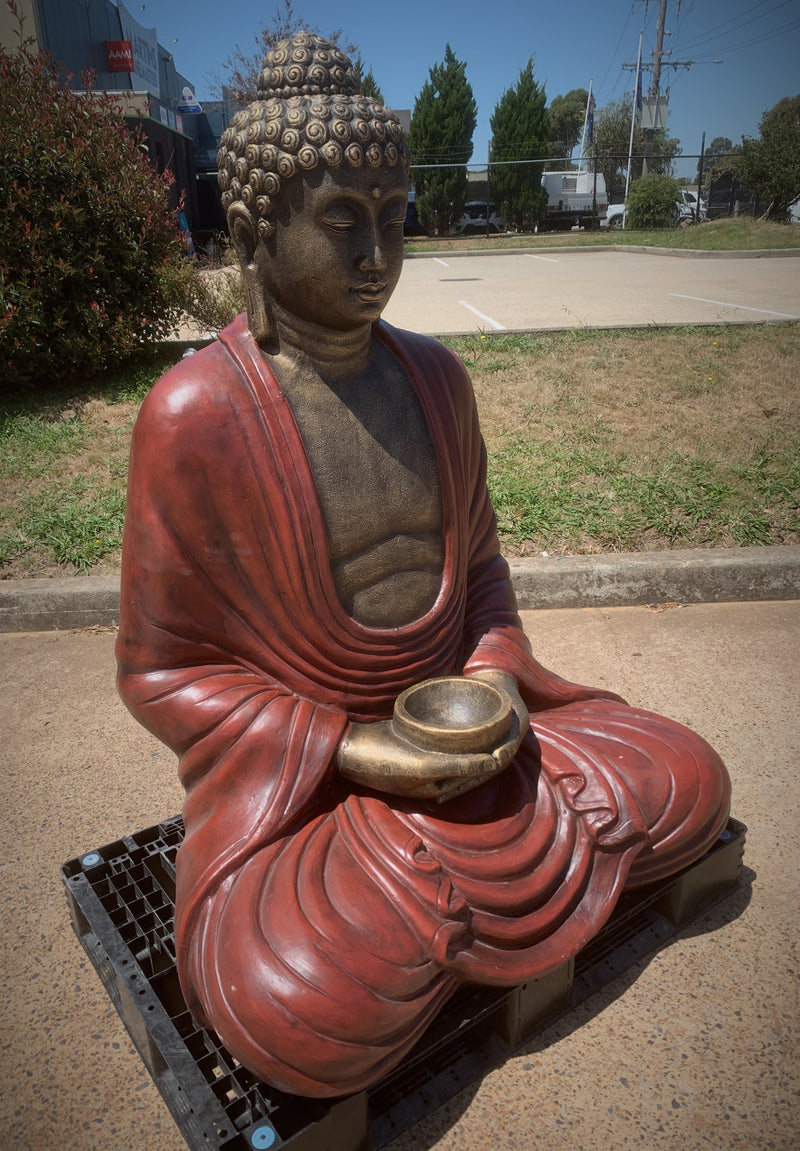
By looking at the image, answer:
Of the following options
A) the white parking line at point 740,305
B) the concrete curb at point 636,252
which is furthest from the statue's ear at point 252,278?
the concrete curb at point 636,252

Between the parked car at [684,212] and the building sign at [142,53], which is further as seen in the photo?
the parked car at [684,212]

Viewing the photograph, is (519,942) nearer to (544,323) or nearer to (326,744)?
(326,744)

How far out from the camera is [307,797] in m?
1.81

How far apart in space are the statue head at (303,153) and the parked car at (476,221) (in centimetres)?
2946

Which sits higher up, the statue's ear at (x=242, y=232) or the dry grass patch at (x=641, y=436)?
the statue's ear at (x=242, y=232)

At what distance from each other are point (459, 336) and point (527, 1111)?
263 inches

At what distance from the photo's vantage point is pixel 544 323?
860cm

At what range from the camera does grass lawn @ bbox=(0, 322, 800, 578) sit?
15.0 feet

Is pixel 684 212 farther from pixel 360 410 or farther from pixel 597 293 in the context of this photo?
pixel 360 410

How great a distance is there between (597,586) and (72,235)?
481 cm

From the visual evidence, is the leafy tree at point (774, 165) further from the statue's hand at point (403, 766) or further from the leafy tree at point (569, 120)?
the leafy tree at point (569, 120)

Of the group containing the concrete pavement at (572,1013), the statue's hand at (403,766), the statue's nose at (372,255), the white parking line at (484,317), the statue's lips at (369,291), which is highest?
the statue's nose at (372,255)

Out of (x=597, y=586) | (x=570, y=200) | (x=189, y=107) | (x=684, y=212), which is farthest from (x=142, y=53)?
(x=597, y=586)

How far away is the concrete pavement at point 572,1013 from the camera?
5.88ft
